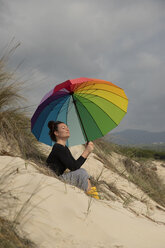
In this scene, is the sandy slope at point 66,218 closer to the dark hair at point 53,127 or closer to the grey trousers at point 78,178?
the grey trousers at point 78,178

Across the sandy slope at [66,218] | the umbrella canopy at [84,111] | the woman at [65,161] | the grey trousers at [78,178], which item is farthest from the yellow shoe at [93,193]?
the umbrella canopy at [84,111]

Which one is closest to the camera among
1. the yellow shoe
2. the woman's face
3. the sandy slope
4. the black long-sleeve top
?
the sandy slope

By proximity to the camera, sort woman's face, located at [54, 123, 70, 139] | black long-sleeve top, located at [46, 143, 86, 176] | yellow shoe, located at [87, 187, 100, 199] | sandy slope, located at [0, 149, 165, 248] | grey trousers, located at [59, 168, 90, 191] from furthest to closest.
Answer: woman's face, located at [54, 123, 70, 139] < black long-sleeve top, located at [46, 143, 86, 176] < grey trousers, located at [59, 168, 90, 191] < yellow shoe, located at [87, 187, 100, 199] < sandy slope, located at [0, 149, 165, 248]

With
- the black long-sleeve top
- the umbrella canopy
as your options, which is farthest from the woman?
the umbrella canopy

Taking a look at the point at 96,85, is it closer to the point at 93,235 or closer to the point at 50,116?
the point at 50,116

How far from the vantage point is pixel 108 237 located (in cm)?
238

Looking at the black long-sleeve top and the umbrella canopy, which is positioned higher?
the umbrella canopy

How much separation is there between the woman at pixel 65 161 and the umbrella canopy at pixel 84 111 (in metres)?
0.27

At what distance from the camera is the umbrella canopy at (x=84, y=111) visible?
4438 mm

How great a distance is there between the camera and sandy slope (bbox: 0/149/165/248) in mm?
2301

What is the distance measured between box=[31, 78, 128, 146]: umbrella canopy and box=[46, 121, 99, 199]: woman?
270 millimetres

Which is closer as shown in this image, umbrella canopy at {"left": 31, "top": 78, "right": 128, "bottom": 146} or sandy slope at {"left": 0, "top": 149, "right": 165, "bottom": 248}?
sandy slope at {"left": 0, "top": 149, "right": 165, "bottom": 248}

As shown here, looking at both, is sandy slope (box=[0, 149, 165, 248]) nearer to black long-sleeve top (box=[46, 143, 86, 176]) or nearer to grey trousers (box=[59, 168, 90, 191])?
grey trousers (box=[59, 168, 90, 191])

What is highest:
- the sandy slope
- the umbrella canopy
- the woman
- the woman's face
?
the umbrella canopy
